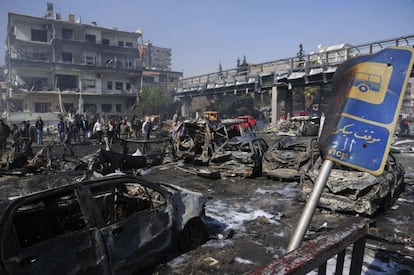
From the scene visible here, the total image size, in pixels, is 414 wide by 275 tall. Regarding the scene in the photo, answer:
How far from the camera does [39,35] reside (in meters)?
39.2

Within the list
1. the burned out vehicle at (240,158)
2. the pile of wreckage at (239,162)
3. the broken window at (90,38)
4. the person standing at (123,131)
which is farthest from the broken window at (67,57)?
the burned out vehicle at (240,158)

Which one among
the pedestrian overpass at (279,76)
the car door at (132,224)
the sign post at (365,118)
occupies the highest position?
the pedestrian overpass at (279,76)

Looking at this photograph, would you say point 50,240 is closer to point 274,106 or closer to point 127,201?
point 127,201

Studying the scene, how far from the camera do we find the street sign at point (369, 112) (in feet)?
5.14

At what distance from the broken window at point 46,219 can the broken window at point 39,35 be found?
4210 cm

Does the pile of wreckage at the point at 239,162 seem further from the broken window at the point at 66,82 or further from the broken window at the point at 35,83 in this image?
the broken window at the point at 66,82

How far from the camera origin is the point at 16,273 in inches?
111

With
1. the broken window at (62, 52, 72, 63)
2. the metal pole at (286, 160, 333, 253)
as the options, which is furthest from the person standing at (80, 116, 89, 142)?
the broken window at (62, 52, 72, 63)

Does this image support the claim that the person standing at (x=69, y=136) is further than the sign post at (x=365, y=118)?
Yes

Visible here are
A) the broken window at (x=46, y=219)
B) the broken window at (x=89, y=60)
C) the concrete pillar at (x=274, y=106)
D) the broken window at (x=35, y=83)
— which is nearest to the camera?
the broken window at (x=46, y=219)

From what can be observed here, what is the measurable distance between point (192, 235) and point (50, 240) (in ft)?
7.77

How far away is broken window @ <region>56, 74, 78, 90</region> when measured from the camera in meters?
38.0

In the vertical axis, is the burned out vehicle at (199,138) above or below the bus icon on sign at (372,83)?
below

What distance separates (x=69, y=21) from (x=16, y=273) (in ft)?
148
